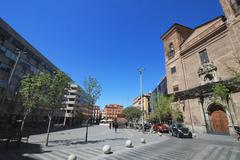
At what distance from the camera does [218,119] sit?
2488 cm

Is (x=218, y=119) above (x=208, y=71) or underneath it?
underneath

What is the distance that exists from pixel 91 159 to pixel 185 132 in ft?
51.1

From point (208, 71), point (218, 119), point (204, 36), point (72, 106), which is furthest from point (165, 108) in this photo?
point (72, 106)

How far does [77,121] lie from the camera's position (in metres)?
81.4

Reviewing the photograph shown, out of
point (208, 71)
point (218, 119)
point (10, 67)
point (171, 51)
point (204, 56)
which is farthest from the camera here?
point (171, 51)

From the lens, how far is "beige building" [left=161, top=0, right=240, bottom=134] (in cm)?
2297

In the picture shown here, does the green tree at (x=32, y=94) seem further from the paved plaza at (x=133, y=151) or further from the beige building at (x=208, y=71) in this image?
the beige building at (x=208, y=71)

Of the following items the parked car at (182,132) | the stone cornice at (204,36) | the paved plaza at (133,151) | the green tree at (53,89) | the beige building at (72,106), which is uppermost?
the stone cornice at (204,36)

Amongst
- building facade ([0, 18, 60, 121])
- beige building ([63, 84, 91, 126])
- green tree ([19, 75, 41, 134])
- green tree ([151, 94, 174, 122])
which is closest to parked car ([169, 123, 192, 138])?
green tree ([151, 94, 174, 122])

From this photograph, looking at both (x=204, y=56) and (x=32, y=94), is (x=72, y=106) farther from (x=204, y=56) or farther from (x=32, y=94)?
(x=32, y=94)

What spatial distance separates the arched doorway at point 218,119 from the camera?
23734mm

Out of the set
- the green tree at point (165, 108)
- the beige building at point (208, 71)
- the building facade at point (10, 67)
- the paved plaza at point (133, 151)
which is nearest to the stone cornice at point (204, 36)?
the beige building at point (208, 71)

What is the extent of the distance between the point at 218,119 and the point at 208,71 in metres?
7.73

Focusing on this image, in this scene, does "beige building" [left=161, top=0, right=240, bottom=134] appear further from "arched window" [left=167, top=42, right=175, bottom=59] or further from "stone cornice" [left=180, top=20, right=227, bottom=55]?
"arched window" [left=167, top=42, right=175, bottom=59]
